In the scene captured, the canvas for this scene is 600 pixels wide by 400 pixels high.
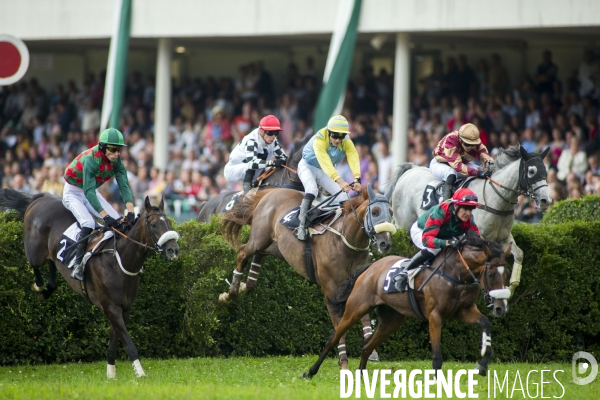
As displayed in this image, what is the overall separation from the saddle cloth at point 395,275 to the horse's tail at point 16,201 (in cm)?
455

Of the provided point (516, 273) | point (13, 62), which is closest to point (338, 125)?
point (516, 273)

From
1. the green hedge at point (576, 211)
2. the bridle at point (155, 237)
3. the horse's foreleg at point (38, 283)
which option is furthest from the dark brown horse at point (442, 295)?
the green hedge at point (576, 211)

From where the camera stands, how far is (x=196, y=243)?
36.9 feet

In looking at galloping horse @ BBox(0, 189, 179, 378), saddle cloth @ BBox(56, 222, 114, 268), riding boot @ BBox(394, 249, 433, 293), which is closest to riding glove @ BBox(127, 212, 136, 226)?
galloping horse @ BBox(0, 189, 179, 378)

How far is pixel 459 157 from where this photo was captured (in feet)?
36.9

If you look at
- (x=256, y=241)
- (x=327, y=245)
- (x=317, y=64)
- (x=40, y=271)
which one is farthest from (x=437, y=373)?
(x=317, y=64)

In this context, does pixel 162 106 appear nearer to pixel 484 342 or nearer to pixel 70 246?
pixel 70 246

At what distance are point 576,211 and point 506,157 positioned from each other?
2.48m

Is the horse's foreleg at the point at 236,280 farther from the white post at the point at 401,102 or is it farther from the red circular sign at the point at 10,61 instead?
the white post at the point at 401,102

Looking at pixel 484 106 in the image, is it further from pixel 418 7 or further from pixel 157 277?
pixel 157 277

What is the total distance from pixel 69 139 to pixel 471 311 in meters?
16.9

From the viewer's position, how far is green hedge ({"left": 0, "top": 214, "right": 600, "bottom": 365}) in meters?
10.4

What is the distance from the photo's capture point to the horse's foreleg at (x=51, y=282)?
10266 millimetres

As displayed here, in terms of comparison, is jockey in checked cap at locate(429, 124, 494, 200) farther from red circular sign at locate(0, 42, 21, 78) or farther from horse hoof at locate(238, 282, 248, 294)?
red circular sign at locate(0, 42, 21, 78)
